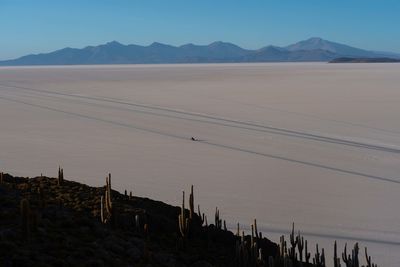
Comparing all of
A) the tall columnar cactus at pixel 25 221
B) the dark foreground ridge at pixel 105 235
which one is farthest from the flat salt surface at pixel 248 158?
the tall columnar cactus at pixel 25 221

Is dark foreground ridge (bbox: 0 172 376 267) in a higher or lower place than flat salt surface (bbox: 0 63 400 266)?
higher

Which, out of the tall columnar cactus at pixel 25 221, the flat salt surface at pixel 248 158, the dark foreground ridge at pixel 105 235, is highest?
the tall columnar cactus at pixel 25 221

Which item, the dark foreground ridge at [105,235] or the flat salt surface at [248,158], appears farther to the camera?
the flat salt surface at [248,158]

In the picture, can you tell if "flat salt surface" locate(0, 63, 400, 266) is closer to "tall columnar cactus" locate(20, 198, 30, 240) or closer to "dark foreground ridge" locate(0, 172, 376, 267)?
"dark foreground ridge" locate(0, 172, 376, 267)

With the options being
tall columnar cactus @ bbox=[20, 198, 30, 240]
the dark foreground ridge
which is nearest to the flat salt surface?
the dark foreground ridge

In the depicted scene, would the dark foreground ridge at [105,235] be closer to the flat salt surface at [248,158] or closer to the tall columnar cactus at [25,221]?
the tall columnar cactus at [25,221]

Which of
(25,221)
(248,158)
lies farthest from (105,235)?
(248,158)
